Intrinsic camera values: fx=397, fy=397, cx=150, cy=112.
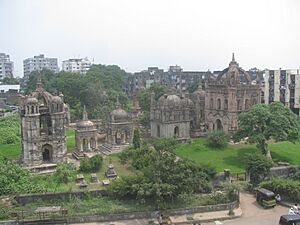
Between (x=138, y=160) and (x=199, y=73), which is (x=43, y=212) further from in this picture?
(x=199, y=73)

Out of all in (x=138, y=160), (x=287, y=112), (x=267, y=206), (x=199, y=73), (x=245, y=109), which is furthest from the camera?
(x=199, y=73)

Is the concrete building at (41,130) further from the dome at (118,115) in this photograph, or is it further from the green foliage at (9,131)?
the green foliage at (9,131)

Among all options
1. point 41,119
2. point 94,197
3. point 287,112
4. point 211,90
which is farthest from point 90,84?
point 94,197

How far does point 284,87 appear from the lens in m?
70.8

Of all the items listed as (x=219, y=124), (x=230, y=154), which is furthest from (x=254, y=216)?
(x=219, y=124)

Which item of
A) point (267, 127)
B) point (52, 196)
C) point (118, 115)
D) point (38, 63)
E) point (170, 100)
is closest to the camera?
point (52, 196)

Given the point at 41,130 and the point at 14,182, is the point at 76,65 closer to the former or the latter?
the point at 41,130

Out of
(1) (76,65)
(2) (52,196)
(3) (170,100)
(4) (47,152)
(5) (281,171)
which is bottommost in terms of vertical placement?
(2) (52,196)

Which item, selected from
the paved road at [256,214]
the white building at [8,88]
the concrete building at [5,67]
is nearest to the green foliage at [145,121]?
the paved road at [256,214]

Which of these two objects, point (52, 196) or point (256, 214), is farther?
point (52, 196)

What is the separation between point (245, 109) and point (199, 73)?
57699 mm

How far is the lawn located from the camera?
1598 inches

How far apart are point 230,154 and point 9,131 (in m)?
31.5

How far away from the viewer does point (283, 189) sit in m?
29.7
